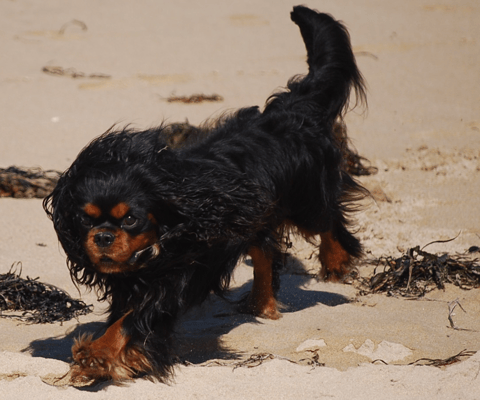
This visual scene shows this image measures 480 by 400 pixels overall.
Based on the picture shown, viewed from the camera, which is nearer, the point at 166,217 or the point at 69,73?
the point at 166,217

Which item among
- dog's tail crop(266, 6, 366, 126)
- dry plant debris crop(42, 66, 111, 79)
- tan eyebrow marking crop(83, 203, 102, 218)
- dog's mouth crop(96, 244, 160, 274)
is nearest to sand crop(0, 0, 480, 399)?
dry plant debris crop(42, 66, 111, 79)

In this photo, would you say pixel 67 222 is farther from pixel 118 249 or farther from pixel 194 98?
pixel 194 98

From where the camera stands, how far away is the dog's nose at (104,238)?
3.18 metres

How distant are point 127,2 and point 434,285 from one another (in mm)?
13425

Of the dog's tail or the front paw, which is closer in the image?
the front paw

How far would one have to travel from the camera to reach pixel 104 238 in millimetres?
3182

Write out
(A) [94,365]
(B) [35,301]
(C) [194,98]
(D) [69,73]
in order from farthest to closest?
(D) [69,73] → (C) [194,98] → (B) [35,301] → (A) [94,365]

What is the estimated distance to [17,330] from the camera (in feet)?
13.6

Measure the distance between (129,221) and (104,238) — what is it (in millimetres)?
146

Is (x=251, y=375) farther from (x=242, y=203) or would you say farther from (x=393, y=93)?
(x=393, y=93)

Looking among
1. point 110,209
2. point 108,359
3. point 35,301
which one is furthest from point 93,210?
point 35,301

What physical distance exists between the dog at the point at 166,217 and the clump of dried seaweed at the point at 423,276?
0.85 m

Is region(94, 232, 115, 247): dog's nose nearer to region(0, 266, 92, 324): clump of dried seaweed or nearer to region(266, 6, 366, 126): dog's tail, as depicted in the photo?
region(0, 266, 92, 324): clump of dried seaweed

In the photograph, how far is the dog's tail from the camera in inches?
188
